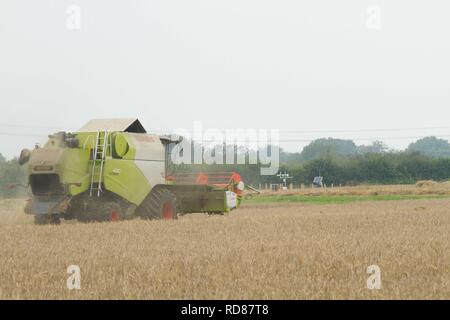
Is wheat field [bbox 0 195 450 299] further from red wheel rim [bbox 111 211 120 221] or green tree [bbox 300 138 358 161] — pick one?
green tree [bbox 300 138 358 161]

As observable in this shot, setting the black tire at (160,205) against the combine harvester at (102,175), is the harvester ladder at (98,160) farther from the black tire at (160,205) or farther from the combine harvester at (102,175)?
the black tire at (160,205)

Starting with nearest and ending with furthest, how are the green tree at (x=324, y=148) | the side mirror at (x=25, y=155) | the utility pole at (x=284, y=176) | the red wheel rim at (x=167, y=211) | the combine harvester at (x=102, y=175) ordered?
the combine harvester at (x=102, y=175) < the side mirror at (x=25, y=155) < the red wheel rim at (x=167, y=211) < the utility pole at (x=284, y=176) < the green tree at (x=324, y=148)

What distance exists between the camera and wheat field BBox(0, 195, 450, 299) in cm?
659

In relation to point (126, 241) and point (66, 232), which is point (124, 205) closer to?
point (66, 232)

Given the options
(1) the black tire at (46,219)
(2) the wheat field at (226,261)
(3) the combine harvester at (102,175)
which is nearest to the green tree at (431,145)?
(3) the combine harvester at (102,175)

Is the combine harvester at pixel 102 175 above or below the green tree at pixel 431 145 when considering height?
below

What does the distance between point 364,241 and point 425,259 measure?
2.37m

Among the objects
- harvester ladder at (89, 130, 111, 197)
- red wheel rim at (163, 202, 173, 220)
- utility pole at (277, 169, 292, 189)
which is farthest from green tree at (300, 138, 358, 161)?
harvester ladder at (89, 130, 111, 197)

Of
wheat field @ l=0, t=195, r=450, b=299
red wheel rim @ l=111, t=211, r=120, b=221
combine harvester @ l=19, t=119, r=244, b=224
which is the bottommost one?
wheat field @ l=0, t=195, r=450, b=299

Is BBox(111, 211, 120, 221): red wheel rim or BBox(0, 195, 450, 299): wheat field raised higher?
BBox(111, 211, 120, 221): red wheel rim

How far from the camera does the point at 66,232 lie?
521 inches

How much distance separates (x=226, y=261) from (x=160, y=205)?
28.9 ft

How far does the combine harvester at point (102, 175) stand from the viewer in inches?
612
